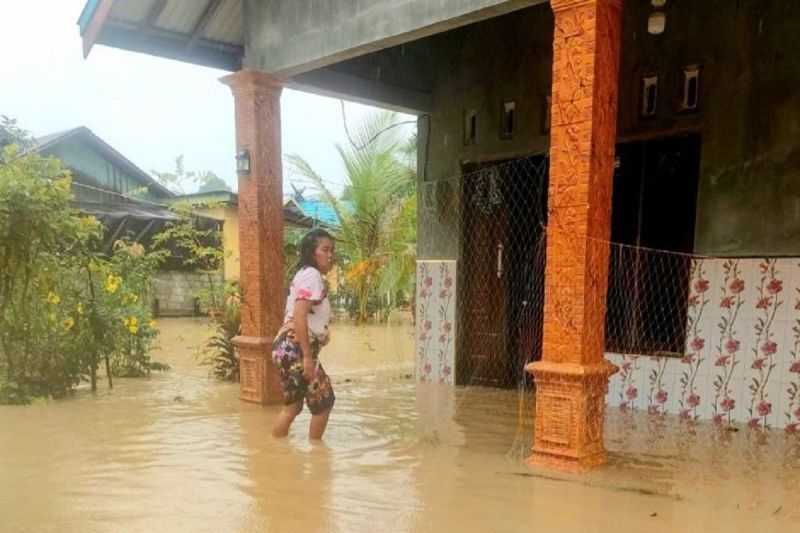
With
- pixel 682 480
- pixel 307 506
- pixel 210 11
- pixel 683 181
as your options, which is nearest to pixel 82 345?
pixel 210 11

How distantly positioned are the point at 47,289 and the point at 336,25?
12.3 feet

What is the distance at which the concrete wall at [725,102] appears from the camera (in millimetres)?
5113

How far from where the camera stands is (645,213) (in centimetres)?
610

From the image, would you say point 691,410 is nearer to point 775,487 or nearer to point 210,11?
point 775,487

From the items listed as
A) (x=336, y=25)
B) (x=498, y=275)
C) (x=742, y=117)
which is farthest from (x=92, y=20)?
(x=742, y=117)

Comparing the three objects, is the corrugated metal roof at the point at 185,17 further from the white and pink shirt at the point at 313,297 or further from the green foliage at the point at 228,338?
the white and pink shirt at the point at 313,297

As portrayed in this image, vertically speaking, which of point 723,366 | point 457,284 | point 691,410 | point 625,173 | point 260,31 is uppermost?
point 260,31

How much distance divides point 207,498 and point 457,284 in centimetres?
429

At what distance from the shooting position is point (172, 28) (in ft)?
21.1

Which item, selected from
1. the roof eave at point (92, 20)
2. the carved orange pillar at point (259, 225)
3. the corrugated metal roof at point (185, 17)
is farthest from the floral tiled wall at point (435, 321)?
the roof eave at point (92, 20)

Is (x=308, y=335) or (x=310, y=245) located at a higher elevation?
(x=310, y=245)

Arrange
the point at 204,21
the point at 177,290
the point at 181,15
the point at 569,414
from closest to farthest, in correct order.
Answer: the point at 569,414 → the point at 181,15 → the point at 204,21 → the point at 177,290

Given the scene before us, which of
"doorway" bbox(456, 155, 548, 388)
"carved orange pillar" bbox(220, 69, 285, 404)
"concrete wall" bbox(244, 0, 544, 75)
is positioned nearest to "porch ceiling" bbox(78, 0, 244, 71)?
"concrete wall" bbox(244, 0, 544, 75)

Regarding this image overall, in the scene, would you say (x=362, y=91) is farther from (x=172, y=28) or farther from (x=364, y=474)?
(x=364, y=474)
